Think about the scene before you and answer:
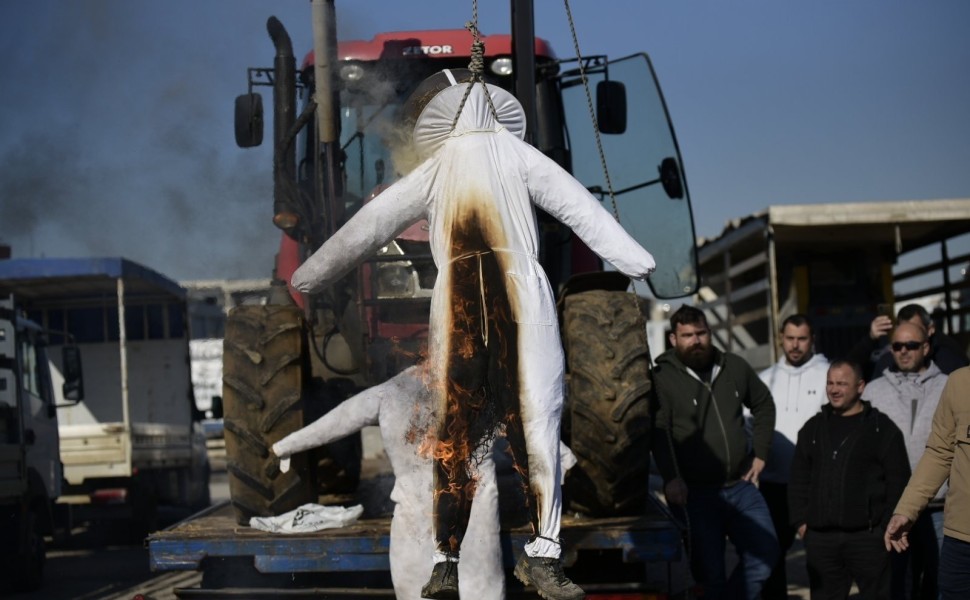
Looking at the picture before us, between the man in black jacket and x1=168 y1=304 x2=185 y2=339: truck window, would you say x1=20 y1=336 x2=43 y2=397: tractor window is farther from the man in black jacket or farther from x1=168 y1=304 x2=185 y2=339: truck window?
the man in black jacket

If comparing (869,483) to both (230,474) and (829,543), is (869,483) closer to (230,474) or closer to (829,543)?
(829,543)

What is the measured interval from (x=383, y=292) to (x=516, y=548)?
1.93 meters

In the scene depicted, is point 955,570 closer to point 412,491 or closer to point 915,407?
point 915,407

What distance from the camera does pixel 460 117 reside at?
5105 millimetres

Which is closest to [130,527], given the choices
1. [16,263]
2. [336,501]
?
[16,263]

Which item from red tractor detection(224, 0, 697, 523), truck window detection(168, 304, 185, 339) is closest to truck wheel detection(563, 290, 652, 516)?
red tractor detection(224, 0, 697, 523)

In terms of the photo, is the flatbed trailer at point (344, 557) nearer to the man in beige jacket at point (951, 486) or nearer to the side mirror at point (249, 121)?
the man in beige jacket at point (951, 486)

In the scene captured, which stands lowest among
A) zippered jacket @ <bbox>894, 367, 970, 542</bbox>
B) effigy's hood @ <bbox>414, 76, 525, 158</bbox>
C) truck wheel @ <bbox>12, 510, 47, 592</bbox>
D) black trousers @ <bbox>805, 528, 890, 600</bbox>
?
truck wheel @ <bbox>12, 510, 47, 592</bbox>

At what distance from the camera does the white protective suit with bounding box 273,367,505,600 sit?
5281 millimetres

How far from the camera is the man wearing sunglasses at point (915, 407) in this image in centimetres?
703

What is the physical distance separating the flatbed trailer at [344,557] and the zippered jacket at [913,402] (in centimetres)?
193

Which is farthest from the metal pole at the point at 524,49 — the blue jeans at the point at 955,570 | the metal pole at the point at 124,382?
the metal pole at the point at 124,382

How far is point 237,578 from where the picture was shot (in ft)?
19.6

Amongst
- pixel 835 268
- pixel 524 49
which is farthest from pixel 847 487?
pixel 835 268
